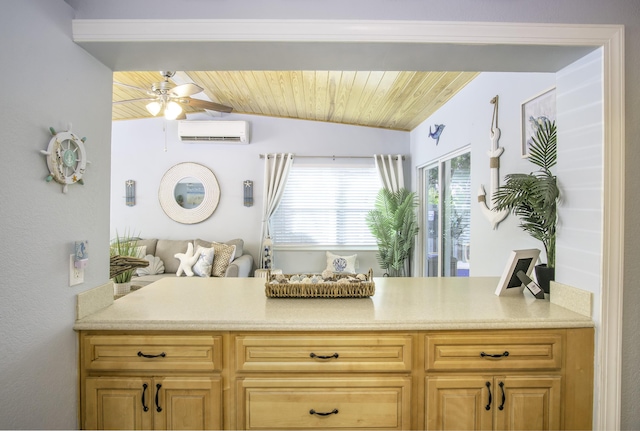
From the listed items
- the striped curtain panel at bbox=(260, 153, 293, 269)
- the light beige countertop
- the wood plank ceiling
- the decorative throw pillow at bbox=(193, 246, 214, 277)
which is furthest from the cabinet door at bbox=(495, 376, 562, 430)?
the striped curtain panel at bbox=(260, 153, 293, 269)

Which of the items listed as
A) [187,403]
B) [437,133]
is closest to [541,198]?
[187,403]

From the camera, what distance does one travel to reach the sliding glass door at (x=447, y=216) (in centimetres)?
318

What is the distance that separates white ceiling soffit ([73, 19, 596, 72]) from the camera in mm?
1268

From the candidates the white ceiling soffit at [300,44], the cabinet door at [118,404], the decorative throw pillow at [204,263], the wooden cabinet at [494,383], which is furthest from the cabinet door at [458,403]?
the decorative throw pillow at [204,263]

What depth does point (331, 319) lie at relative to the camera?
131 centimetres

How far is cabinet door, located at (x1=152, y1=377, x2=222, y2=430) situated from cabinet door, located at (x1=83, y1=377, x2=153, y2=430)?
4 cm

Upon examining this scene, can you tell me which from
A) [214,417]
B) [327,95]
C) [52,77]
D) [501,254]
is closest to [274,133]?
[327,95]

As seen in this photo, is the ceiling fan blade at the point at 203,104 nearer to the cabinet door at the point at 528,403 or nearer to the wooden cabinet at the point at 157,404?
the wooden cabinet at the point at 157,404

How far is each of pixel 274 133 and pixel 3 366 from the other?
421cm

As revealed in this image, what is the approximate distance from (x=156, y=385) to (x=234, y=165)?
3.88 m

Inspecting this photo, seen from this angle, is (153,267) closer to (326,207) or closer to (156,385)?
(326,207)

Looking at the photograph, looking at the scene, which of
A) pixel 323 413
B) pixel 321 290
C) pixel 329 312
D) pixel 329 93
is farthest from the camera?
pixel 329 93

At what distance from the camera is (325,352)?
51.0 inches

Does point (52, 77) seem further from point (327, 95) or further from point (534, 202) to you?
point (327, 95)
